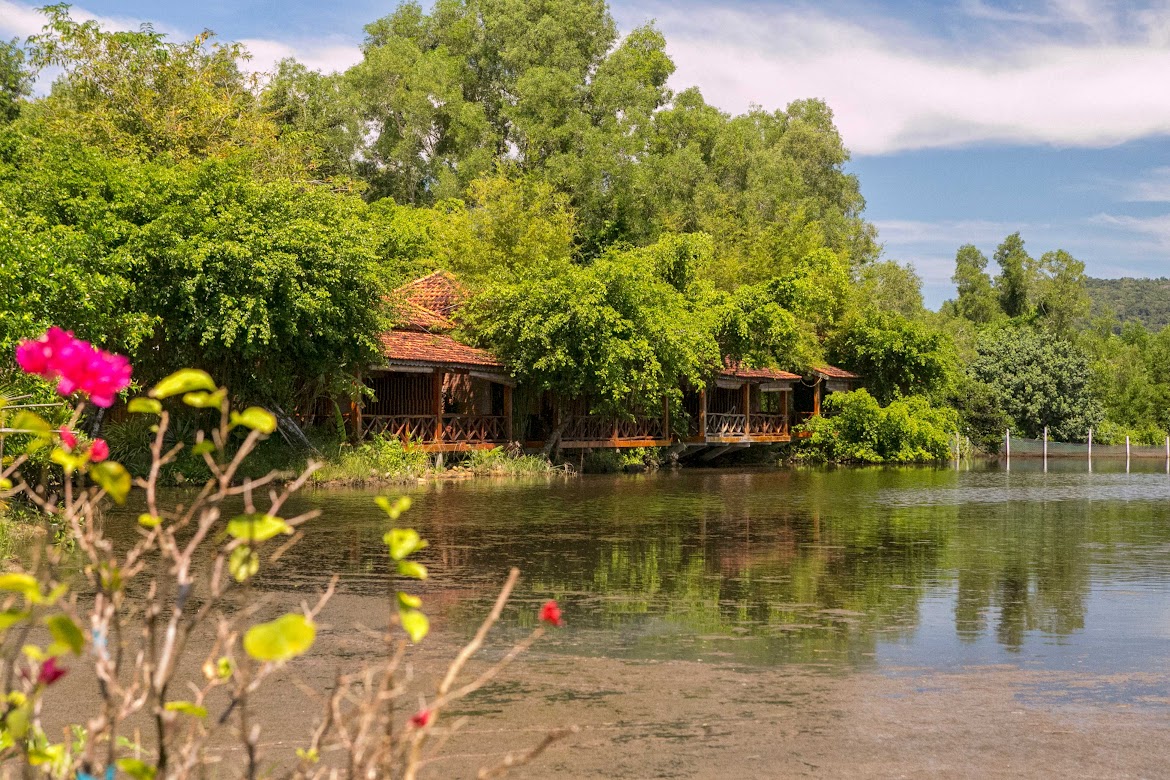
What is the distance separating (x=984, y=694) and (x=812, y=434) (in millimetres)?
34664

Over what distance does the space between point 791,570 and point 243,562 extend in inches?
412

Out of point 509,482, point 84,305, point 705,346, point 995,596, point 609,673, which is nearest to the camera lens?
point 609,673

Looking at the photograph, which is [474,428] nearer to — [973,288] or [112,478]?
[112,478]

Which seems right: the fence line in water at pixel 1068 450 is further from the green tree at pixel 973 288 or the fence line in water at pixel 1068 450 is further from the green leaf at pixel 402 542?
the green leaf at pixel 402 542

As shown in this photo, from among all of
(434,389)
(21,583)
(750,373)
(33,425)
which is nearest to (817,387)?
(750,373)

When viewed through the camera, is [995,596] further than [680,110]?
No

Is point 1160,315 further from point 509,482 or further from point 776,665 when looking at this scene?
point 776,665

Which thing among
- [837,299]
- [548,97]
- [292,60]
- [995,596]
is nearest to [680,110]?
[548,97]

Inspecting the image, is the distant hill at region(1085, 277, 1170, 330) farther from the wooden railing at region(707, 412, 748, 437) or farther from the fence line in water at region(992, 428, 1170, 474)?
the wooden railing at region(707, 412, 748, 437)

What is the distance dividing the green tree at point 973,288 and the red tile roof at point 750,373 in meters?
29.4

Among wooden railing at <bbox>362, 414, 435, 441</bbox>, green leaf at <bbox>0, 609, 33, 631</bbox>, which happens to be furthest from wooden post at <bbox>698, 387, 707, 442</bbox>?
green leaf at <bbox>0, 609, 33, 631</bbox>

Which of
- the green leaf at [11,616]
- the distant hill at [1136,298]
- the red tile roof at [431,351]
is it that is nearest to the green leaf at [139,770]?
the green leaf at [11,616]

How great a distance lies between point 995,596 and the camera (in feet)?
36.7

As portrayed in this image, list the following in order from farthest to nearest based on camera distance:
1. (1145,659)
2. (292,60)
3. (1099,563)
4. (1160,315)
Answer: (1160,315) → (292,60) → (1099,563) → (1145,659)
